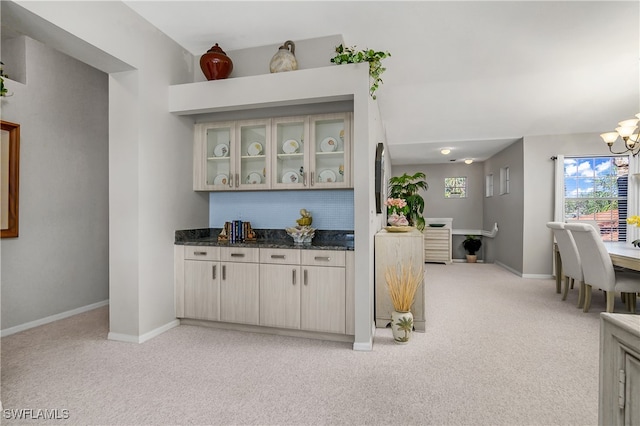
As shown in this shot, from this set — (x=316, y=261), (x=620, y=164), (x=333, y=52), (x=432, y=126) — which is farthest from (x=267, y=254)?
(x=620, y=164)

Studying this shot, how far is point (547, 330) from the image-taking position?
3.32 meters

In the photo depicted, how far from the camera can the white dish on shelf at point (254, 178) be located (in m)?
3.53

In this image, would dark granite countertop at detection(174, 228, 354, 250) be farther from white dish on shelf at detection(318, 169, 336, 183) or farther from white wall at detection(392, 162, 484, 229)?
white wall at detection(392, 162, 484, 229)

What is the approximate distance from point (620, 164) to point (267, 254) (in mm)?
6210

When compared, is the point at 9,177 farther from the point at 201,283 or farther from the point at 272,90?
the point at 272,90

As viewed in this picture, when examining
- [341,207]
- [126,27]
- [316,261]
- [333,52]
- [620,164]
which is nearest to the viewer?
[126,27]

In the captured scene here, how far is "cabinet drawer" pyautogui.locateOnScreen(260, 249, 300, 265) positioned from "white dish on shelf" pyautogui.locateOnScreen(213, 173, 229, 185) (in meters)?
0.93

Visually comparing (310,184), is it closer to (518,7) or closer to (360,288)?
(360,288)

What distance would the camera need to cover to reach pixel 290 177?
3443mm

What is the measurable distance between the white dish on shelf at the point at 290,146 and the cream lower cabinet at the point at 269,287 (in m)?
1.00

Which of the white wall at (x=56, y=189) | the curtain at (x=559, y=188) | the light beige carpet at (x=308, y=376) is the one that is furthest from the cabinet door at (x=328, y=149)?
the curtain at (x=559, y=188)

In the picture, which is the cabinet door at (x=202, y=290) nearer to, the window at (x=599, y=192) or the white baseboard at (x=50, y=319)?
the white baseboard at (x=50, y=319)

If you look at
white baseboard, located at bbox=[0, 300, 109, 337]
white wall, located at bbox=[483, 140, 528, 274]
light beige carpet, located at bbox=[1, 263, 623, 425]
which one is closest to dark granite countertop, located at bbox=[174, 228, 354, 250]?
light beige carpet, located at bbox=[1, 263, 623, 425]

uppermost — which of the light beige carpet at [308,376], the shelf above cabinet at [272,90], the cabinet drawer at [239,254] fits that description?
the shelf above cabinet at [272,90]
